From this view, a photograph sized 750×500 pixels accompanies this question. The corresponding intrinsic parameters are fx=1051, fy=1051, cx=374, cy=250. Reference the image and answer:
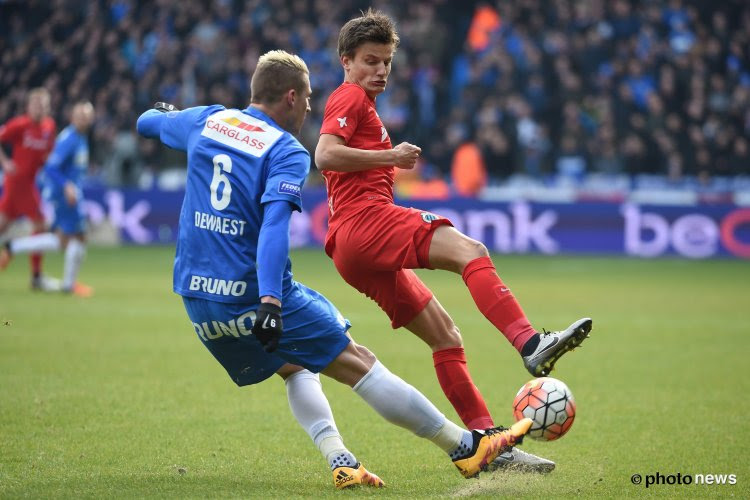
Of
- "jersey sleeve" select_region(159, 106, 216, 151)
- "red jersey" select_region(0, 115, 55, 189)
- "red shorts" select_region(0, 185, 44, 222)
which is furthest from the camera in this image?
"red shorts" select_region(0, 185, 44, 222)

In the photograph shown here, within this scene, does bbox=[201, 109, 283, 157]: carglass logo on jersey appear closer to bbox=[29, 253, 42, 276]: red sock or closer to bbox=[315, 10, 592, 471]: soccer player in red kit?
bbox=[315, 10, 592, 471]: soccer player in red kit

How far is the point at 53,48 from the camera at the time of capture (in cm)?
2642

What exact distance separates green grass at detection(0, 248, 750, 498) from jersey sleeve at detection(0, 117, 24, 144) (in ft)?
7.17

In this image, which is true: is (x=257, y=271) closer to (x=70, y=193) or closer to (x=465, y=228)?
(x=70, y=193)

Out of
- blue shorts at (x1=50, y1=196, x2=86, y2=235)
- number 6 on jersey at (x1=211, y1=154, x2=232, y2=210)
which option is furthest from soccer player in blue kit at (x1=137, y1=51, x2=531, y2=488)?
blue shorts at (x1=50, y1=196, x2=86, y2=235)

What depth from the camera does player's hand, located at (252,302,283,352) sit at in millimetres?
4668

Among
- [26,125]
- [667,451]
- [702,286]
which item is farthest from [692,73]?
[667,451]

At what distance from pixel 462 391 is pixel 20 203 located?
11.4m

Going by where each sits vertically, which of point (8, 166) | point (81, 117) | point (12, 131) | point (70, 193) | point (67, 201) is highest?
point (81, 117)

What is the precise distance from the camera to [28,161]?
611 inches

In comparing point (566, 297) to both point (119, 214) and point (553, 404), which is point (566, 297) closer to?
point (553, 404)

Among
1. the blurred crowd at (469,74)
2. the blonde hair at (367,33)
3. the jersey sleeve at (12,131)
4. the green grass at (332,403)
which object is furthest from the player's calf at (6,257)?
the blonde hair at (367,33)

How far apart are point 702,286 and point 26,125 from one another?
10530 millimetres

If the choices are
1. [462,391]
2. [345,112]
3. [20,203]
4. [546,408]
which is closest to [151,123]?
[345,112]
